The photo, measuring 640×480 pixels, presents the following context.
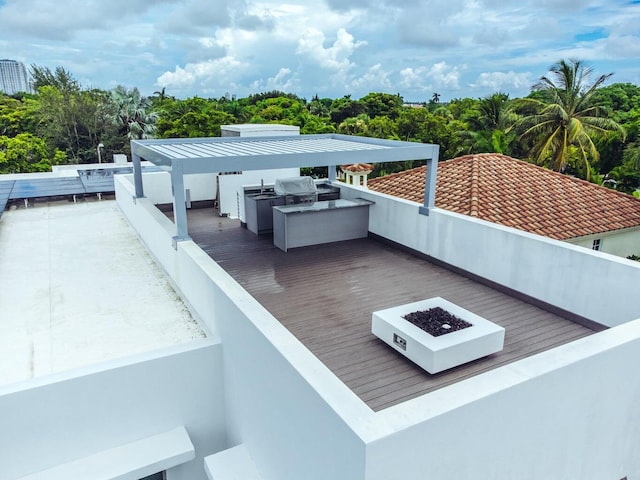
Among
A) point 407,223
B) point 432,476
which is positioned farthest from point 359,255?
point 432,476

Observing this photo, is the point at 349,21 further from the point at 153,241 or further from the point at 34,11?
the point at 153,241

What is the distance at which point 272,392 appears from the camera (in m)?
4.62

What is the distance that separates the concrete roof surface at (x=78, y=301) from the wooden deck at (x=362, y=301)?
1422mm

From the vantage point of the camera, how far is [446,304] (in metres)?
6.13

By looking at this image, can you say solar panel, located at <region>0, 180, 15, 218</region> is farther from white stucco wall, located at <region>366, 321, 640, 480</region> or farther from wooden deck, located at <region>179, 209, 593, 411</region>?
white stucco wall, located at <region>366, 321, 640, 480</region>

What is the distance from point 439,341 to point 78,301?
5912 mm

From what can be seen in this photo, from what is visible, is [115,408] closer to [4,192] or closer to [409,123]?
[4,192]

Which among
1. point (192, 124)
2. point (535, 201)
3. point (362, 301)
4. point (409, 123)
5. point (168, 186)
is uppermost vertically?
point (409, 123)

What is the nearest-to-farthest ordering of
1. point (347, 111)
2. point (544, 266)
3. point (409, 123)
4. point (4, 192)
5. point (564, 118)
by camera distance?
point (544, 266) → point (4, 192) → point (564, 118) → point (409, 123) → point (347, 111)

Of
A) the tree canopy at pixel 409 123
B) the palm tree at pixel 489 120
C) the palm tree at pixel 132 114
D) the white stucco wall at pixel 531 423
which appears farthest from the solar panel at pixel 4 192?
the palm tree at pixel 489 120

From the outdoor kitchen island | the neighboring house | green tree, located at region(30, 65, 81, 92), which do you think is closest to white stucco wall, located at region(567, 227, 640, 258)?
the neighboring house

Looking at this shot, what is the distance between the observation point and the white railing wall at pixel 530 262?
594 cm

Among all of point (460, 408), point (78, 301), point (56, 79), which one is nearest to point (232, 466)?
point (460, 408)

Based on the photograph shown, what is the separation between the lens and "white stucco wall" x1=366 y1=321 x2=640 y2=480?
10.9 ft
